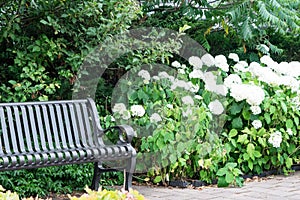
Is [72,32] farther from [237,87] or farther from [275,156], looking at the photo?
[275,156]

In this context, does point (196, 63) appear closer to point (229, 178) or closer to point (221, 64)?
point (221, 64)

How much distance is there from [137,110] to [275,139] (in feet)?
5.20

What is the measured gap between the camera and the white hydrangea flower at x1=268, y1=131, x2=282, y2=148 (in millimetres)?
6469

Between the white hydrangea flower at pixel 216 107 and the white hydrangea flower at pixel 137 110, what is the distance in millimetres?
776

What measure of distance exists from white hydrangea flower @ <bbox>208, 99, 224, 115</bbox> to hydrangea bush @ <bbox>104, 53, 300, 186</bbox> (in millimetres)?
12

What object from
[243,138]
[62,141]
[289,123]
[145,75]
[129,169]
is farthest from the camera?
[289,123]

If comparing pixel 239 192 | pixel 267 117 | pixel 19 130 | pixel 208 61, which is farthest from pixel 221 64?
pixel 19 130

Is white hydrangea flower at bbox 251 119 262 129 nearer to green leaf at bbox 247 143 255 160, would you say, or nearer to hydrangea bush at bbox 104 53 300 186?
hydrangea bush at bbox 104 53 300 186

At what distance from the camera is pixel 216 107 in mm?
6465

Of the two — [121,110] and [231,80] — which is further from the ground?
Answer: [231,80]

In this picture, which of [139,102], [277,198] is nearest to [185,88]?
[139,102]

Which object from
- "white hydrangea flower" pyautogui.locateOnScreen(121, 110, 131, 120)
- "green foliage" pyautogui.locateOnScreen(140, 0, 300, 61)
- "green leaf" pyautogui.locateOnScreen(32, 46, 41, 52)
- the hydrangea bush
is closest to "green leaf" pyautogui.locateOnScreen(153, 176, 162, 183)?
the hydrangea bush

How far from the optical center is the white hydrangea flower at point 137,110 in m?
6.14

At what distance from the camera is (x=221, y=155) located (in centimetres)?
627
